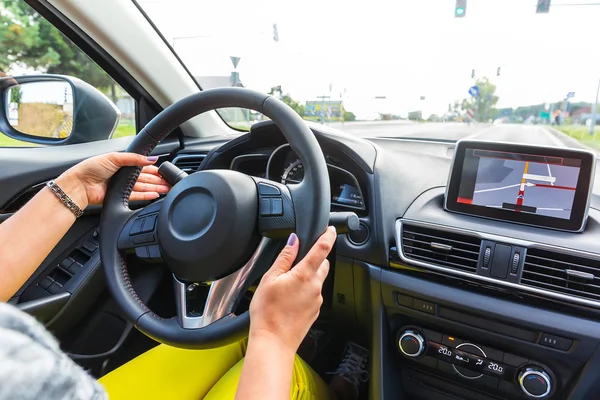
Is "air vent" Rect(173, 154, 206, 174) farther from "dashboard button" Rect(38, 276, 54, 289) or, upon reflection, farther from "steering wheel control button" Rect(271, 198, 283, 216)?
"steering wheel control button" Rect(271, 198, 283, 216)

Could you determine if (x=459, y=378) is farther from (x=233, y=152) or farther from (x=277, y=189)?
(x=233, y=152)

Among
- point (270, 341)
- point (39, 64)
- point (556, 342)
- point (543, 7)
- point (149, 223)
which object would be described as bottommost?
point (556, 342)

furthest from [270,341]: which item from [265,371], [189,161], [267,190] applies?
[189,161]

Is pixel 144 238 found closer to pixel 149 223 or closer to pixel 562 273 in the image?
pixel 149 223

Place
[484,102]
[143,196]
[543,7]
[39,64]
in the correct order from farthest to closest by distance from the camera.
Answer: [39,64] < [543,7] < [484,102] < [143,196]

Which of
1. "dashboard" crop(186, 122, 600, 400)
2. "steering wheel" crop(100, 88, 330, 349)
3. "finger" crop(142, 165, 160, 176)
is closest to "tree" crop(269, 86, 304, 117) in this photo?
"steering wheel" crop(100, 88, 330, 349)

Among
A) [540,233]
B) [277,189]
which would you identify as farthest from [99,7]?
[540,233]

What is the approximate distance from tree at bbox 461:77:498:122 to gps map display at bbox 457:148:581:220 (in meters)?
0.38

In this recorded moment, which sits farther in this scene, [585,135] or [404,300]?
[404,300]

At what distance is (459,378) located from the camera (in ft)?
5.52

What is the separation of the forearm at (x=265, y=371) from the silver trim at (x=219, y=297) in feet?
0.84

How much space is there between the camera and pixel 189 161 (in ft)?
6.94

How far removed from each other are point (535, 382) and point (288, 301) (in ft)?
3.56

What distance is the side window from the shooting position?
6.44 ft
